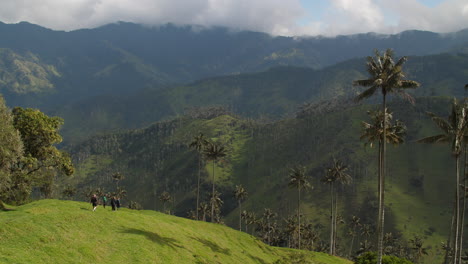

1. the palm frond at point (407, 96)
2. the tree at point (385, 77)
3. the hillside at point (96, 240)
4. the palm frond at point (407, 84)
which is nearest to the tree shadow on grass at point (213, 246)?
the hillside at point (96, 240)

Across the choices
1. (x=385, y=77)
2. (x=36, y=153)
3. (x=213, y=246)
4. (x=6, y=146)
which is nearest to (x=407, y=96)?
(x=385, y=77)

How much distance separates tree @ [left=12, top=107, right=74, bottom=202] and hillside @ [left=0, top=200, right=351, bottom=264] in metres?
19.1

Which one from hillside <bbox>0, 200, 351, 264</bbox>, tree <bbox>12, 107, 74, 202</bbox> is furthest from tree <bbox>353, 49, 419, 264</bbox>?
tree <bbox>12, 107, 74, 202</bbox>

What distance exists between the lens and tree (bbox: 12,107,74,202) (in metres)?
61.9

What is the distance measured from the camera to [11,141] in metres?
50.6

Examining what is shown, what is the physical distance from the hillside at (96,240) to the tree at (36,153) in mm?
19117

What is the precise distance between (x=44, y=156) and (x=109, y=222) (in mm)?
29777

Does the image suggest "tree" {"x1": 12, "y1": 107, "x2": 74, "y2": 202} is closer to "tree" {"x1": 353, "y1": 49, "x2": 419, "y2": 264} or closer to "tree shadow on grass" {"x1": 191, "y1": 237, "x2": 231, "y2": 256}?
"tree shadow on grass" {"x1": 191, "y1": 237, "x2": 231, "y2": 256}

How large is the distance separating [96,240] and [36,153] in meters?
36.3

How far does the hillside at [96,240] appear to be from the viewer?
30219 mm

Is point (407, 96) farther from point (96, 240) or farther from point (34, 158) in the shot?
point (34, 158)

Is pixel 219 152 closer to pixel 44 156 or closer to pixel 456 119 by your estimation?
pixel 44 156

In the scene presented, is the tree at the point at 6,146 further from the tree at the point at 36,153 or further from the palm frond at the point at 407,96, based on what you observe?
the palm frond at the point at 407,96

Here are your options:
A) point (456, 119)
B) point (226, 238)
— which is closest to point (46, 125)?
point (226, 238)
